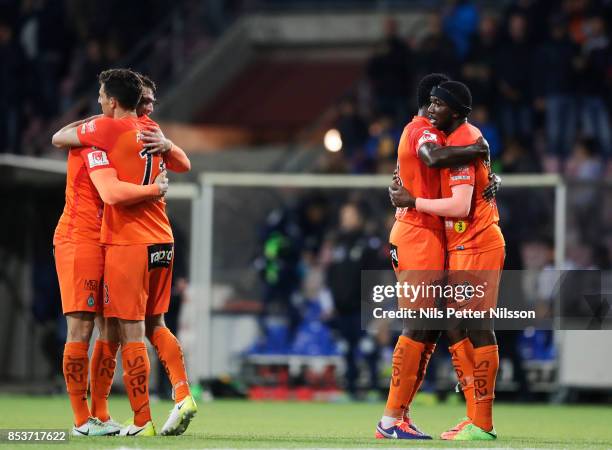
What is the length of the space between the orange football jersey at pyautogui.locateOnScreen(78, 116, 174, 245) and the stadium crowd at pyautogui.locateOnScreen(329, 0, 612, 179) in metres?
8.52

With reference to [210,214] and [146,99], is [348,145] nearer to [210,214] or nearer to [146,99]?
[210,214]

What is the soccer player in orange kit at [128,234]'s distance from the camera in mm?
8383

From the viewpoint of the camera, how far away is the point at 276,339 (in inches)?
604

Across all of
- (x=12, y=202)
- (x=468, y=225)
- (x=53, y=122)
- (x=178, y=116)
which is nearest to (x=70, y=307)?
(x=468, y=225)

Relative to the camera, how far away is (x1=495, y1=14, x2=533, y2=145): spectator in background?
57.8 ft

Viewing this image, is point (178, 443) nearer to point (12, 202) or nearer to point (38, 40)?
point (12, 202)

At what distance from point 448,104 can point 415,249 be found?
90 cm

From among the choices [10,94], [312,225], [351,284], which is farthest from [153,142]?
[10,94]

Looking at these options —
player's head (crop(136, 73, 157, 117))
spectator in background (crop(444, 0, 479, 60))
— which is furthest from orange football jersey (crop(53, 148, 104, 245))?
spectator in background (crop(444, 0, 479, 60))

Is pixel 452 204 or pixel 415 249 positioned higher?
pixel 452 204

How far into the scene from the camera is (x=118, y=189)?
8.30 meters

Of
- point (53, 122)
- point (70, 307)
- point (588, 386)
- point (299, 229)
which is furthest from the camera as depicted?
point (53, 122)

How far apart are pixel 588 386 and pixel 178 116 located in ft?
32.1

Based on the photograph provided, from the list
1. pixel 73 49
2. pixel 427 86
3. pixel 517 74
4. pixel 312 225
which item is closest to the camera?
pixel 427 86
